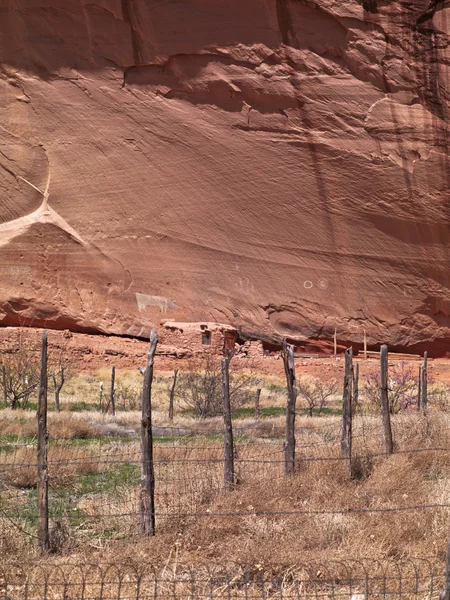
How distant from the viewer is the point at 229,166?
24.4 m

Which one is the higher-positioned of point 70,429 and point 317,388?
point 317,388

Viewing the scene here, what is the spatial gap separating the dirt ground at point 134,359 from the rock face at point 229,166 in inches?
35.4

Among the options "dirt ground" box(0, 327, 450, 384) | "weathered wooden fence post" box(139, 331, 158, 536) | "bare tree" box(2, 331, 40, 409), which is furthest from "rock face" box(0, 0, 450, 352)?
"weathered wooden fence post" box(139, 331, 158, 536)

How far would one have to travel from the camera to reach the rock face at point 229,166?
23.3 m

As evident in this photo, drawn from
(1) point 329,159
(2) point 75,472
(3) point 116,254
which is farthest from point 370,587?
(3) point 116,254

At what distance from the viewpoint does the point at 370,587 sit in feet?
18.8

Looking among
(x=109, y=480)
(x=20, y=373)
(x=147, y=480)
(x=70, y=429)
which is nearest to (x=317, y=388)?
(x=20, y=373)

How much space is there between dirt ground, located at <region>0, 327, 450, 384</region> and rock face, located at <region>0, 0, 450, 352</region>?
898 mm

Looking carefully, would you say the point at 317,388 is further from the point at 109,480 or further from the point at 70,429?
the point at 109,480

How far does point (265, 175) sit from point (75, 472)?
16.0m

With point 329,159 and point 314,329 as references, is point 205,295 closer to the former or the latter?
point 314,329

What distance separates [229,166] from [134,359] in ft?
21.9

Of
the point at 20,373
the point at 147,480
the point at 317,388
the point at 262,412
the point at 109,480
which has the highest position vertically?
the point at 20,373

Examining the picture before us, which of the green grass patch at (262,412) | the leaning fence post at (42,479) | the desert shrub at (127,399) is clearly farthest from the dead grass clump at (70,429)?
the leaning fence post at (42,479)
